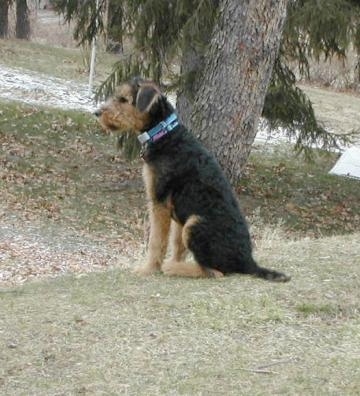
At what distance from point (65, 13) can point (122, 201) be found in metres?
3.83

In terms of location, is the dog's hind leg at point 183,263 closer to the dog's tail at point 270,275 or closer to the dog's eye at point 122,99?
the dog's tail at point 270,275

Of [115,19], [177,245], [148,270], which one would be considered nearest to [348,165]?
[115,19]

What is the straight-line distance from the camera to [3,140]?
19125 mm

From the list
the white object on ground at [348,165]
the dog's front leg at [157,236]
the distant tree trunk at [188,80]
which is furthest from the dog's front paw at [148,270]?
the white object on ground at [348,165]

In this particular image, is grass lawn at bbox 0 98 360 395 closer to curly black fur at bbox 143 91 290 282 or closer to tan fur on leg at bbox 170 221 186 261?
curly black fur at bbox 143 91 290 282

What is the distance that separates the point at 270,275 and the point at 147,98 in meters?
1.75

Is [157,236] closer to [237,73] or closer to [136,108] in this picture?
[136,108]

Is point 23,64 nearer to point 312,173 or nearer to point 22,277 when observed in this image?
point 312,173

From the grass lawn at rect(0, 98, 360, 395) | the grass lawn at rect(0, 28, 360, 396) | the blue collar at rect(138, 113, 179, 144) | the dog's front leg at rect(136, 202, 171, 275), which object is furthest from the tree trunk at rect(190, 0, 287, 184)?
the dog's front leg at rect(136, 202, 171, 275)

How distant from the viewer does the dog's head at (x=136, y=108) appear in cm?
723

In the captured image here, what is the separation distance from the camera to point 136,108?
728 centimetres

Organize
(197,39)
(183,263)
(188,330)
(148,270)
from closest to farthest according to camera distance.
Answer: (188,330), (183,263), (148,270), (197,39)

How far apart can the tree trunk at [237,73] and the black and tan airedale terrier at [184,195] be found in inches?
168

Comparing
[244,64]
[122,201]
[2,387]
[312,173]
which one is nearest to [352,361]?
[2,387]
